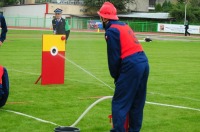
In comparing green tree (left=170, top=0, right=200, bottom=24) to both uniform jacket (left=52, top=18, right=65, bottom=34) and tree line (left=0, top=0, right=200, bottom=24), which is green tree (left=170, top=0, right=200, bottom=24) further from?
uniform jacket (left=52, top=18, right=65, bottom=34)

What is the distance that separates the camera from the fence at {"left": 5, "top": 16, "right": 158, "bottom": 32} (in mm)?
75375

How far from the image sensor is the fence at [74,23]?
75.4 m

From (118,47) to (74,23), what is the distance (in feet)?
232

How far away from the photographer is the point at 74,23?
77.1 metres

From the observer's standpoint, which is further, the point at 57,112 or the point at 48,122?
the point at 57,112

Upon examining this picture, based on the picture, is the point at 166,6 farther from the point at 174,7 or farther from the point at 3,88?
the point at 3,88

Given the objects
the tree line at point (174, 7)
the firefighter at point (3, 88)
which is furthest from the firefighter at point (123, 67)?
the tree line at point (174, 7)

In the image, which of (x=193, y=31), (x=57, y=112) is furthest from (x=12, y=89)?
(x=193, y=31)

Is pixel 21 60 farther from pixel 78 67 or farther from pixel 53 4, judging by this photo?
pixel 53 4

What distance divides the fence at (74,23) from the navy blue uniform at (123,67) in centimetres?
6562

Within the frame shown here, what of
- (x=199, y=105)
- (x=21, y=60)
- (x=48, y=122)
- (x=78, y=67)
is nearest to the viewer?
(x=48, y=122)

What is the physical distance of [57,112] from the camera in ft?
30.9

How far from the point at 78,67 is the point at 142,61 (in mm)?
11245

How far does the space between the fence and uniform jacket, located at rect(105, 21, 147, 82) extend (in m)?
65.6
